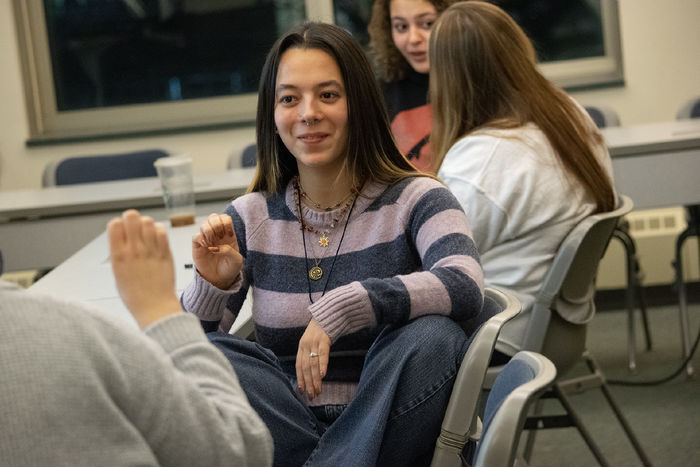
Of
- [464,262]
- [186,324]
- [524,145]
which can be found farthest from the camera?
[524,145]

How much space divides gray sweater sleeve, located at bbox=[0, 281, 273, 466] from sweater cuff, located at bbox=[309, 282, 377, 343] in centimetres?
59

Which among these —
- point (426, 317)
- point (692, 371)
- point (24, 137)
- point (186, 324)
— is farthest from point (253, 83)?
point (186, 324)

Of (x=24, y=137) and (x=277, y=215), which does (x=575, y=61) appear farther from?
(x=277, y=215)

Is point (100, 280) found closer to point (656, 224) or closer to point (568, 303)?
point (568, 303)

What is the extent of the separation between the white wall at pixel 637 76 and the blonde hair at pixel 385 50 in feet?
6.12

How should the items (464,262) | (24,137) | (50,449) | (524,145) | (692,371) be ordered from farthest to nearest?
(24,137) → (692,371) → (524,145) → (464,262) → (50,449)

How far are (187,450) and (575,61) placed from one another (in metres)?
4.45

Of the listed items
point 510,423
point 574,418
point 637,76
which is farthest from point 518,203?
point 637,76

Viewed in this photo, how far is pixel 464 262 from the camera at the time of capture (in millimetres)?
→ 1424

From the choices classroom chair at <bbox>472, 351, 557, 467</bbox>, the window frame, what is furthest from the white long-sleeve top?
the window frame

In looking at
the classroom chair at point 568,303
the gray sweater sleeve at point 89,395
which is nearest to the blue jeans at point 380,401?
the gray sweater sleeve at point 89,395

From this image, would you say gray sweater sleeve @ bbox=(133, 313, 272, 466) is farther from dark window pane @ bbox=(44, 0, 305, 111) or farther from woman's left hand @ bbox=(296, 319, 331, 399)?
dark window pane @ bbox=(44, 0, 305, 111)

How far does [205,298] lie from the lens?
1458 mm

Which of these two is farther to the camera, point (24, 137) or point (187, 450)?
point (24, 137)
